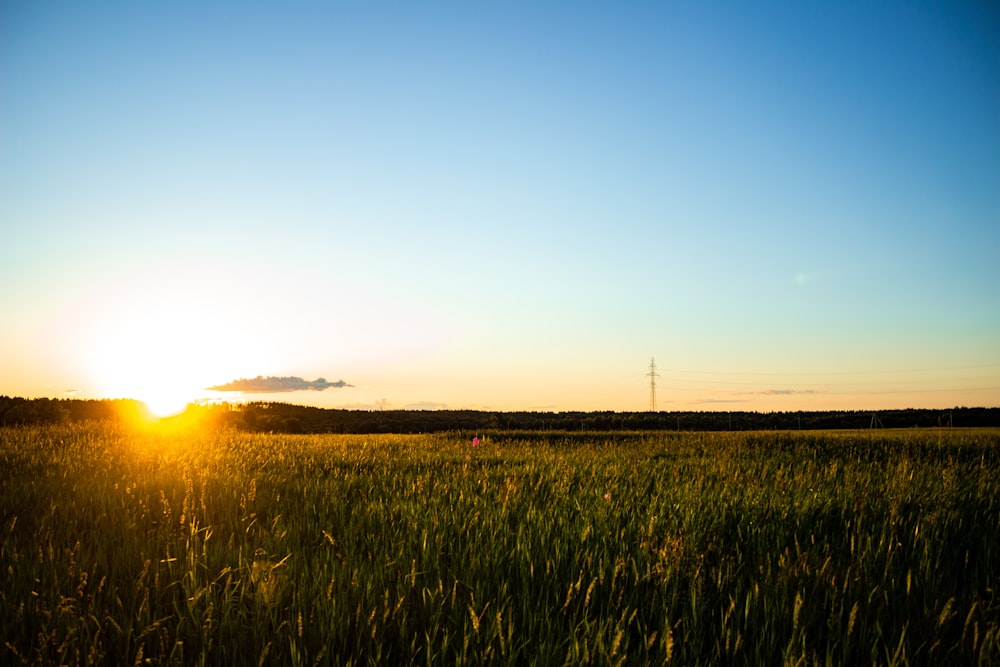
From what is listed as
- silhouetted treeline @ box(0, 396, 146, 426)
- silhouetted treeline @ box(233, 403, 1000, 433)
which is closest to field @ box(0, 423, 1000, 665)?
silhouetted treeline @ box(0, 396, 146, 426)

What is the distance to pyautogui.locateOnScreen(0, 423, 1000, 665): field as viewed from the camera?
2512 millimetres

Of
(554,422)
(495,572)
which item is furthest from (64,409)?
(554,422)

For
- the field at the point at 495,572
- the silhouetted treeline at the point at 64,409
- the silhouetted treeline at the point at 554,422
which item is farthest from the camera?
the silhouetted treeline at the point at 554,422

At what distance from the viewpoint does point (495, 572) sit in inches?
134

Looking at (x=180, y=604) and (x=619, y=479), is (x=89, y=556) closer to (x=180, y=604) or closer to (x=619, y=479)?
(x=180, y=604)

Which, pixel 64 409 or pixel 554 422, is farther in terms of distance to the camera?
pixel 554 422

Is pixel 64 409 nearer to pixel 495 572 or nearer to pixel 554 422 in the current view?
pixel 495 572

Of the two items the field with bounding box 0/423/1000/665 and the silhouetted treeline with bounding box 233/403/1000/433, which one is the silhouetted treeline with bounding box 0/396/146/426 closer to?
the silhouetted treeline with bounding box 233/403/1000/433

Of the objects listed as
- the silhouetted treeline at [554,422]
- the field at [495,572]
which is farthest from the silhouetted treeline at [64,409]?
the field at [495,572]

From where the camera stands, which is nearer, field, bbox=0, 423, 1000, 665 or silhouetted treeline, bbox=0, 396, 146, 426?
field, bbox=0, 423, 1000, 665

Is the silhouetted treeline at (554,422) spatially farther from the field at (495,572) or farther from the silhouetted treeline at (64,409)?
the field at (495,572)

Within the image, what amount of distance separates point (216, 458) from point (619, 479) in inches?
248

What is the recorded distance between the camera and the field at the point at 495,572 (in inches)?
98.9

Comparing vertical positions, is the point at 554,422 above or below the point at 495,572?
below
